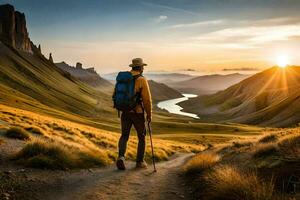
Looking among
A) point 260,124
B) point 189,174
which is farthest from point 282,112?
point 189,174

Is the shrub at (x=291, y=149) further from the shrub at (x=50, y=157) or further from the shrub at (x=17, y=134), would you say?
the shrub at (x=17, y=134)

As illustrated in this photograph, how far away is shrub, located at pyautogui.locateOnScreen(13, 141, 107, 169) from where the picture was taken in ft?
37.4

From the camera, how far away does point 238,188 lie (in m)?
7.82

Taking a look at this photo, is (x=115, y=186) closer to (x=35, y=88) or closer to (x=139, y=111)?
(x=139, y=111)

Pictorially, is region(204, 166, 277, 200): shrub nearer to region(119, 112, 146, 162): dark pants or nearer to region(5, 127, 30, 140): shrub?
region(119, 112, 146, 162): dark pants

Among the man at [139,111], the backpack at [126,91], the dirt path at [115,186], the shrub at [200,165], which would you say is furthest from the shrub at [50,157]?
the shrub at [200,165]

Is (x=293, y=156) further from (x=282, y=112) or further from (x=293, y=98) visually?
(x=293, y=98)

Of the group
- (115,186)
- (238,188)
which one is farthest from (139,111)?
(238,188)

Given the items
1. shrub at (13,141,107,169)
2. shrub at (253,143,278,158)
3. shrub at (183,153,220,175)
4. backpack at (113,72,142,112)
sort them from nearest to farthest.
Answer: shrub at (13,141,107,169) → backpack at (113,72,142,112) → shrub at (253,143,278,158) → shrub at (183,153,220,175)

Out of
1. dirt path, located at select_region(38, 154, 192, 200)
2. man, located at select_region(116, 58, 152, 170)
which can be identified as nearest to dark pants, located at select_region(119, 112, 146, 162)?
man, located at select_region(116, 58, 152, 170)

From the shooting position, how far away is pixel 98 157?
14227 millimetres

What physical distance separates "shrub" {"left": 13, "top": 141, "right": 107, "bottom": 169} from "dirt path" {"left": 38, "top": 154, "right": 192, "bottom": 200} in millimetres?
706

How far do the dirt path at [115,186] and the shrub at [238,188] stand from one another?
4.71 ft

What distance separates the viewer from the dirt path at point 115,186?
29.9 feet
